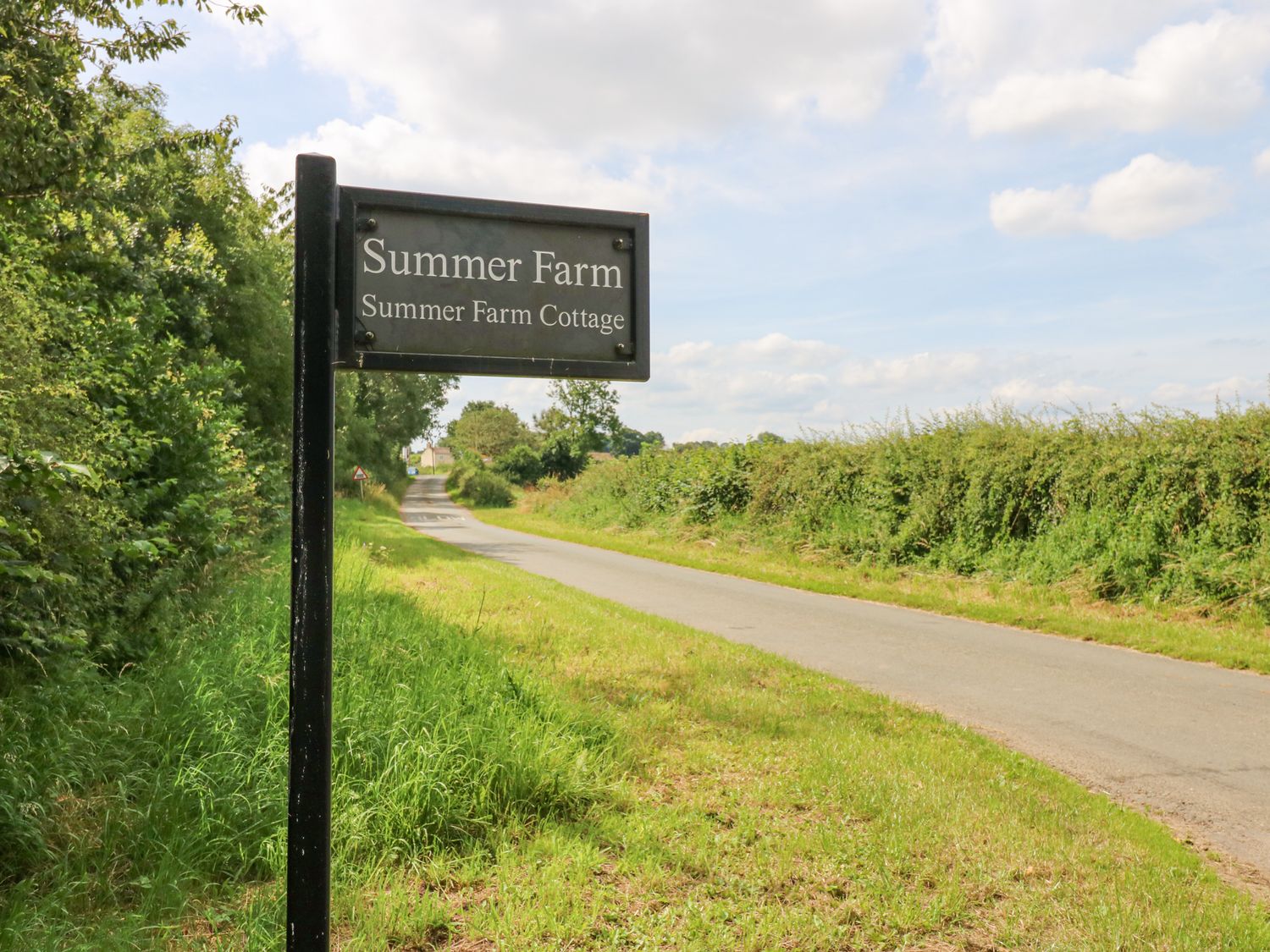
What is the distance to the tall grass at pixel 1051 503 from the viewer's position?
1095 centimetres

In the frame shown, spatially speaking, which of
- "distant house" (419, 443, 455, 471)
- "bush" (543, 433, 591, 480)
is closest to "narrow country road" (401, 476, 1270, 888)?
"bush" (543, 433, 591, 480)

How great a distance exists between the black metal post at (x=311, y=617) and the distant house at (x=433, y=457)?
13995 centimetres

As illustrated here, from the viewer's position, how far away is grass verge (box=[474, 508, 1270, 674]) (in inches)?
365

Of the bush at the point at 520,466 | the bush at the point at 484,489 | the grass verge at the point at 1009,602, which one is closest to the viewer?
the grass verge at the point at 1009,602

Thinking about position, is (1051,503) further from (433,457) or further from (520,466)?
(433,457)

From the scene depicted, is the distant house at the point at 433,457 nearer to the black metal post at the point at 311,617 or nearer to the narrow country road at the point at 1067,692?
the narrow country road at the point at 1067,692

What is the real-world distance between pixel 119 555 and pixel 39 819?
10.3ft

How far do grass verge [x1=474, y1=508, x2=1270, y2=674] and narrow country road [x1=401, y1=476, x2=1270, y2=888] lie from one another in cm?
41

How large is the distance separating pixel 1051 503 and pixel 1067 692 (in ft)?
22.5

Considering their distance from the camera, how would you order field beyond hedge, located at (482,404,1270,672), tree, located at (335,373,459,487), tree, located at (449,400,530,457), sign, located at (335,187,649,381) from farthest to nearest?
tree, located at (449,400,530,457) < tree, located at (335,373,459,487) < field beyond hedge, located at (482,404,1270,672) < sign, located at (335,187,649,381)

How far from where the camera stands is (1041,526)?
13.5 m

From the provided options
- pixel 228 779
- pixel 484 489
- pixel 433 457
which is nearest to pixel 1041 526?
pixel 228 779

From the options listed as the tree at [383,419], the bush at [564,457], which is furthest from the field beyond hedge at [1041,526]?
the bush at [564,457]

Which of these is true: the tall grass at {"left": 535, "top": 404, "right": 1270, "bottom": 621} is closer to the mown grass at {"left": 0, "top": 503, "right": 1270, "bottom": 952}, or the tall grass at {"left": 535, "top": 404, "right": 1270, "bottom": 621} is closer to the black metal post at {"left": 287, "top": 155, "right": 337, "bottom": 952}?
the mown grass at {"left": 0, "top": 503, "right": 1270, "bottom": 952}
